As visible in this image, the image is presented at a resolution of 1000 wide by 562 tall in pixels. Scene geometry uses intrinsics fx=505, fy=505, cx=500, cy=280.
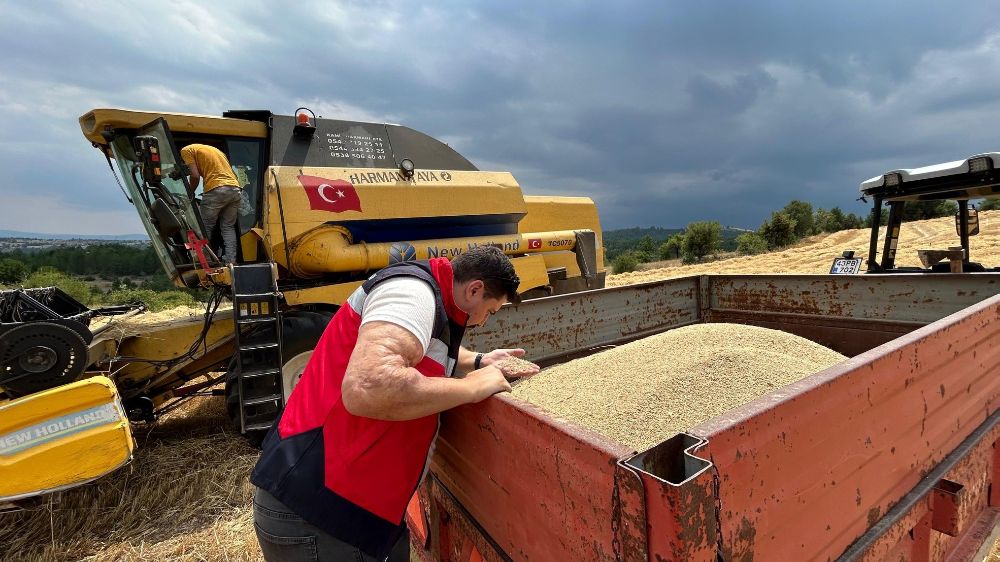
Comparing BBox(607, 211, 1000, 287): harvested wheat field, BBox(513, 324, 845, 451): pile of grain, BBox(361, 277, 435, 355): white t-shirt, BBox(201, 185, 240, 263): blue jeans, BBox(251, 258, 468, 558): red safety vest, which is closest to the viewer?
BBox(361, 277, 435, 355): white t-shirt

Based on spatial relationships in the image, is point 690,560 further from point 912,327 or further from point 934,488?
point 912,327

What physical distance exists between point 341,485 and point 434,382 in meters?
0.47

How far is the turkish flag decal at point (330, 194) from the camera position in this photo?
4332 mm

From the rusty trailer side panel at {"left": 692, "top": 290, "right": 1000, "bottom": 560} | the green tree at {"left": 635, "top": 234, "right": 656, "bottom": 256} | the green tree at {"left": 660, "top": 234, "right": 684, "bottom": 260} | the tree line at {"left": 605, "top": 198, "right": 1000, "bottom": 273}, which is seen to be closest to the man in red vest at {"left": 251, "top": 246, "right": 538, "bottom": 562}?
the rusty trailer side panel at {"left": 692, "top": 290, "right": 1000, "bottom": 560}

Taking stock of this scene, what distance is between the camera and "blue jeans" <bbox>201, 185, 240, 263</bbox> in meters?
4.25

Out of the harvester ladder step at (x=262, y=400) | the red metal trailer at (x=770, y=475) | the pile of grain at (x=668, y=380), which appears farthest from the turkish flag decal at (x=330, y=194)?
the red metal trailer at (x=770, y=475)

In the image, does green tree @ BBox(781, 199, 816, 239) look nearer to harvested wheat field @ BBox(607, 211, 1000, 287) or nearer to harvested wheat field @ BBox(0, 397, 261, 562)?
harvested wheat field @ BBox(607, 211, 1000, 287)

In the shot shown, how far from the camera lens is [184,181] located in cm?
422

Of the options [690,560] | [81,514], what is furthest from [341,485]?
[81,514]

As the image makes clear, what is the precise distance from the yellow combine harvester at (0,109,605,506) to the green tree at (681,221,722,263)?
32.4m

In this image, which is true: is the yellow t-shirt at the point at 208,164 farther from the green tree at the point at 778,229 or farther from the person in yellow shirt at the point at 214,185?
the green tree at the point at 778,229

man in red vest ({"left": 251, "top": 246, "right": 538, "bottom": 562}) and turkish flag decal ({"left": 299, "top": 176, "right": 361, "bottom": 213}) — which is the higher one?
turkish flag decal ({"left": 299, "top": 176, "right": 361, "bottom": 213})

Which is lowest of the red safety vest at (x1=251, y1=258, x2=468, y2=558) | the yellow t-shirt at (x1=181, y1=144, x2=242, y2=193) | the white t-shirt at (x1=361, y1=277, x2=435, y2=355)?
the red safety vest at (x1=251, y1=258, x2=468, y2=558)

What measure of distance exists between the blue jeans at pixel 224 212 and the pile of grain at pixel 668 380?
340 cm
